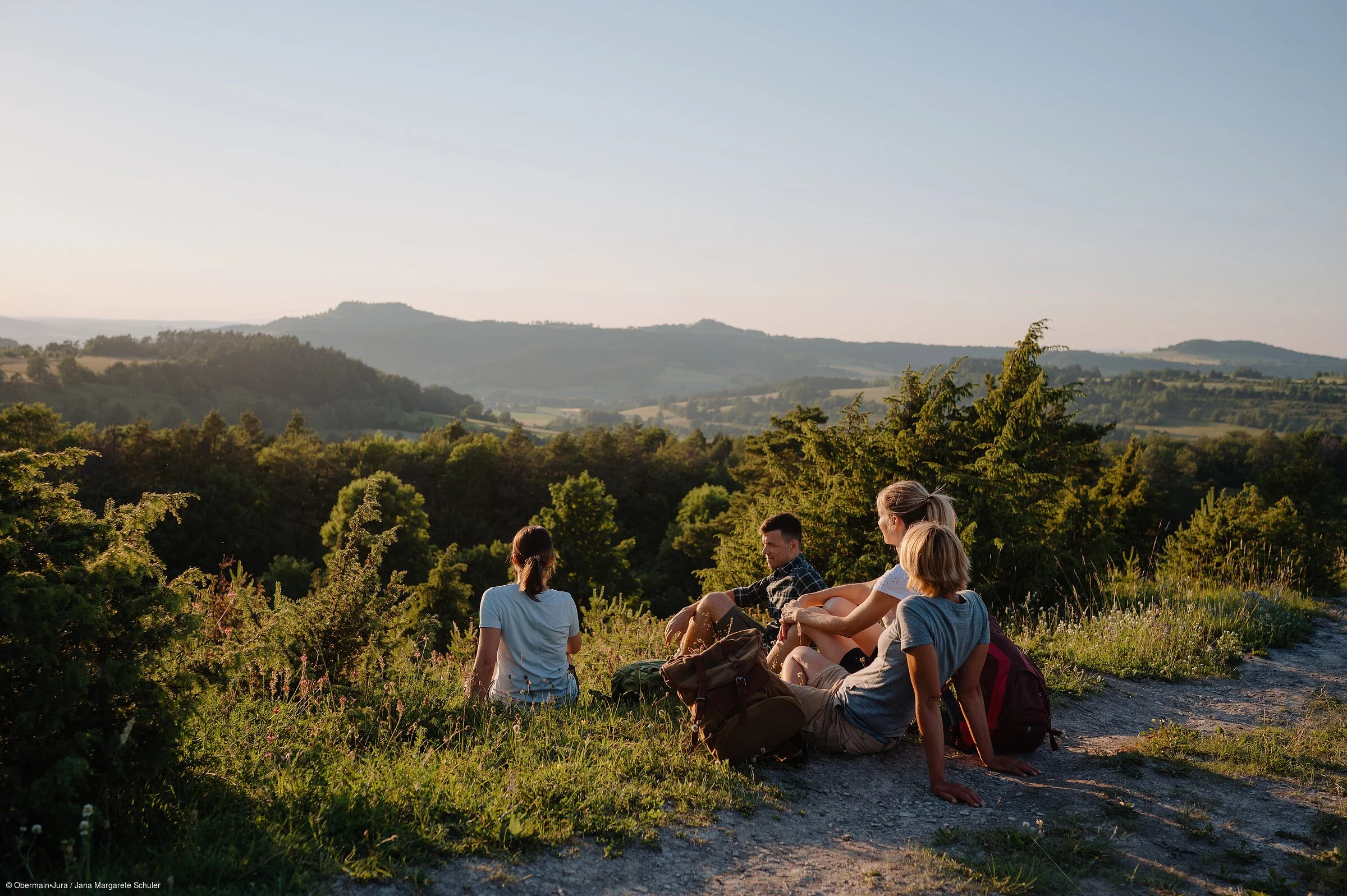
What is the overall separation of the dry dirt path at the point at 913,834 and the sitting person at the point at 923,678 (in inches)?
6.4

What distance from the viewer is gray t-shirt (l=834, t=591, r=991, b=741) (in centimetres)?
428

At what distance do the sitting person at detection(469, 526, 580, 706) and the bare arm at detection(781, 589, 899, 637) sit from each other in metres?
1.59

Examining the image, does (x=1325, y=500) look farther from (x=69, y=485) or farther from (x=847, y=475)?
(x=69, y=485)

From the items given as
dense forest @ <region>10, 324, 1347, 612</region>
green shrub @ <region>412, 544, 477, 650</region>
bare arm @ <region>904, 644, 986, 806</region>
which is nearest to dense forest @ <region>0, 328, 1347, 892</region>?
dense forest @ <region>10, 324, 1347, 612</region>

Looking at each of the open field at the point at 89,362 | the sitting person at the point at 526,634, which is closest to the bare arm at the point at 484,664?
the sitting person at the point at 526,634

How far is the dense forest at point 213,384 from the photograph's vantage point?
85.1 metres

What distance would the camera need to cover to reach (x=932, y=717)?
14.1 feet

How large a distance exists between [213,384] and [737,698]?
119292 millimetres

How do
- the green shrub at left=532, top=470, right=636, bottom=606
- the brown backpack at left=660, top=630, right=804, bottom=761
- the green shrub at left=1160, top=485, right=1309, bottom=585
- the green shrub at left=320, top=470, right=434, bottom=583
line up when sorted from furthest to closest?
the green shrub at left=532, top=470, right=636, bottom=606 < the green shrub at left=320, top=470, right=434, bottom=583 < the green shrub at left=1160, top=485, right=1309, bottom=585 < the brown backpack at left=660, top=630, right=804, bottom=761

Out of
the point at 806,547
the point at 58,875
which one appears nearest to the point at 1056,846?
the point at 58,875

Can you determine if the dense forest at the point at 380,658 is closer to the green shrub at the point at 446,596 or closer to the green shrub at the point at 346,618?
the green shrub at the point at 346,618

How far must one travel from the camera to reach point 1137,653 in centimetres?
726

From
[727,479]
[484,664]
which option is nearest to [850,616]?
[484,664]

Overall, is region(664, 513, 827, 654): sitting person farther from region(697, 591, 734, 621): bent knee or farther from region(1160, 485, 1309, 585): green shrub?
region(1160, 485, 1309, 585): green shrub
